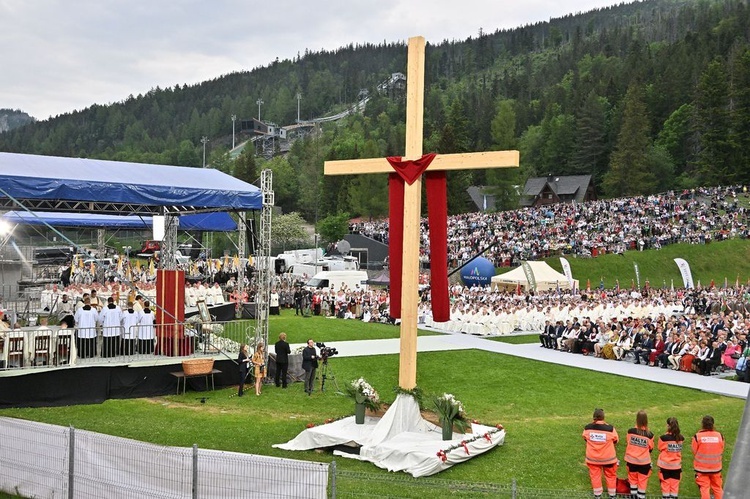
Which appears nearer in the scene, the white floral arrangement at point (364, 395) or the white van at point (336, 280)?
the white floral arrangement at point (364, 395)

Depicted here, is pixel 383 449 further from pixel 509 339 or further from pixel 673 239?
pixel 673 239

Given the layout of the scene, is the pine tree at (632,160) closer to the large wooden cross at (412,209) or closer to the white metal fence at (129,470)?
the large wooden cross at (412,209)

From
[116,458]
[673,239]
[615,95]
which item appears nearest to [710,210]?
[673,239]

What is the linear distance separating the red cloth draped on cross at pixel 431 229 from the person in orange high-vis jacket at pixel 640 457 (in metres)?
2.95

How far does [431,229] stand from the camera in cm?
1041

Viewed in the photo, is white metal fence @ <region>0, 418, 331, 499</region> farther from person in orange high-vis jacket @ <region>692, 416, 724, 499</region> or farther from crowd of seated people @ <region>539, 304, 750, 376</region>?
crowd of seated people @ <region>539, 304, 750, 376</region>

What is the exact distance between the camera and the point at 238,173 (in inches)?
4070

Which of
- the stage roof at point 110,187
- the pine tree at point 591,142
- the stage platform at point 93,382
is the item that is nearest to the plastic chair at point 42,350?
the stage platform at point 93,382

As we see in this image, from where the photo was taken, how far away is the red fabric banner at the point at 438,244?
10.3m

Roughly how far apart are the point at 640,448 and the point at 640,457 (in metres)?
0.12

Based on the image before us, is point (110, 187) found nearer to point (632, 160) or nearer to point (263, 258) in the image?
point (263, 258)

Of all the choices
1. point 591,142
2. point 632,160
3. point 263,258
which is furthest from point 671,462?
point 591,142

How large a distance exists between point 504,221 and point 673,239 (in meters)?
13.1

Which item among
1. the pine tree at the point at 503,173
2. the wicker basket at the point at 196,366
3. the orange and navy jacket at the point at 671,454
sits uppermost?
the pine tree at the point at 503,173
